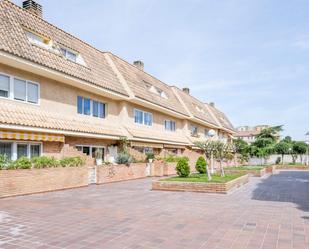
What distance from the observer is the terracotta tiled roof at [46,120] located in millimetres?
15352

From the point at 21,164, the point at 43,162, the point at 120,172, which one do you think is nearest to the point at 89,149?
the point at 120,172

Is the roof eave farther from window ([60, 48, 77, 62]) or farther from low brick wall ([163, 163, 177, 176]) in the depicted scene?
low brick wall ([163, 163, 177, 176])

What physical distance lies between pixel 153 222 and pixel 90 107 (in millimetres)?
15717

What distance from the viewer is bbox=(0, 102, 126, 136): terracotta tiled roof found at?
1535cm

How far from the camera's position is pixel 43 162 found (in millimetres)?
15281

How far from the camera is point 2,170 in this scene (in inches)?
515

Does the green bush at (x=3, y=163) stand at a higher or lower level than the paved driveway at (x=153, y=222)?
higher

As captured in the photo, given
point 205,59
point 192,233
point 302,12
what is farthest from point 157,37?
point 192,233

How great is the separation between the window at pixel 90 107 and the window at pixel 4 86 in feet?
19.8

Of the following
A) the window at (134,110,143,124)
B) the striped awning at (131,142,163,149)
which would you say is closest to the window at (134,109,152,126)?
the window at (134,110,143,124)

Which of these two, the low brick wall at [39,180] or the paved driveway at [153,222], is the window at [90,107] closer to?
the low brick wall at [39,180]

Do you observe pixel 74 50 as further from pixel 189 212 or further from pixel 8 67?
pixel 189 212

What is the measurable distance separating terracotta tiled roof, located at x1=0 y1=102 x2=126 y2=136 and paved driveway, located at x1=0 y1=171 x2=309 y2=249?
14.2 feet

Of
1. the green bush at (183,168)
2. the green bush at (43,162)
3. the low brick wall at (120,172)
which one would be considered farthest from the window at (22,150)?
the green bush at (183,168)
